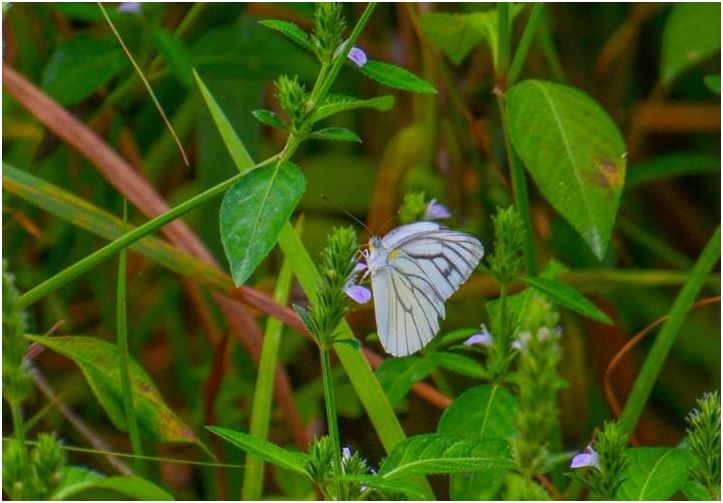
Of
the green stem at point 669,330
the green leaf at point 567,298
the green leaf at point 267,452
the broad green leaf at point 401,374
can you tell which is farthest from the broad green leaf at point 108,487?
the green stem at point 669,330

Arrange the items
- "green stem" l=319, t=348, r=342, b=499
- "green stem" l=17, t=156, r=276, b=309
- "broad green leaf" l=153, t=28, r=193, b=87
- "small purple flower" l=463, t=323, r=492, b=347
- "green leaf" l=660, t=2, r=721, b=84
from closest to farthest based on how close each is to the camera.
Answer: "green stem" l=319, t=348, r=342, b=499, "green stem" l=17, t=156, r=276, b=309, "small purple flower" l=463, t=323, r=492, b=347, "broad green leaf" l=153, t=28, r=193, b=87, "green leaf" l=660, t=2, r=721, b=84

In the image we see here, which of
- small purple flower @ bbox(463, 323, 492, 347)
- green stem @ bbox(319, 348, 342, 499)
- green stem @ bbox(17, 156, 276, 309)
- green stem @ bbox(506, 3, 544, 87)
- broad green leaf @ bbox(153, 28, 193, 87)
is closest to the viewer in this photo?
green stem @ bbox(319, 348, 342, 499)

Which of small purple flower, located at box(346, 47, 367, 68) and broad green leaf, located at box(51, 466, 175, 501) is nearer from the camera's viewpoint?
broad green leaf, located at box(51, 466, 175, 501)

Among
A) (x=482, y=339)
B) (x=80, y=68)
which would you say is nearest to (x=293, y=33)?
(x=482, y=339)

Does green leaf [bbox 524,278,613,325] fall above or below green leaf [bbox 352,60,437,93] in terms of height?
below

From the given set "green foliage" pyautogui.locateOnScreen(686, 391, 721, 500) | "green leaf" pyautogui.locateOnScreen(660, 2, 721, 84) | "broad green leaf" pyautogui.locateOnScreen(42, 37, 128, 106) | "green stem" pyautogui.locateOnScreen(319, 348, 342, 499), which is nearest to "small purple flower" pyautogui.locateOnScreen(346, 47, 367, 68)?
"green stem" pyautogui.locateOnScreen(319, 348, 342, 499)

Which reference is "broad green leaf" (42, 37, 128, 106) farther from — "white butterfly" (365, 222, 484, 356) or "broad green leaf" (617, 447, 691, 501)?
"broad green leaf" (617, 447, 691, 501)

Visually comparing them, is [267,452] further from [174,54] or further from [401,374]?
[174,54]

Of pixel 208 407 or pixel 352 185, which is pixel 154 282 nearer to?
pixel 352 185
